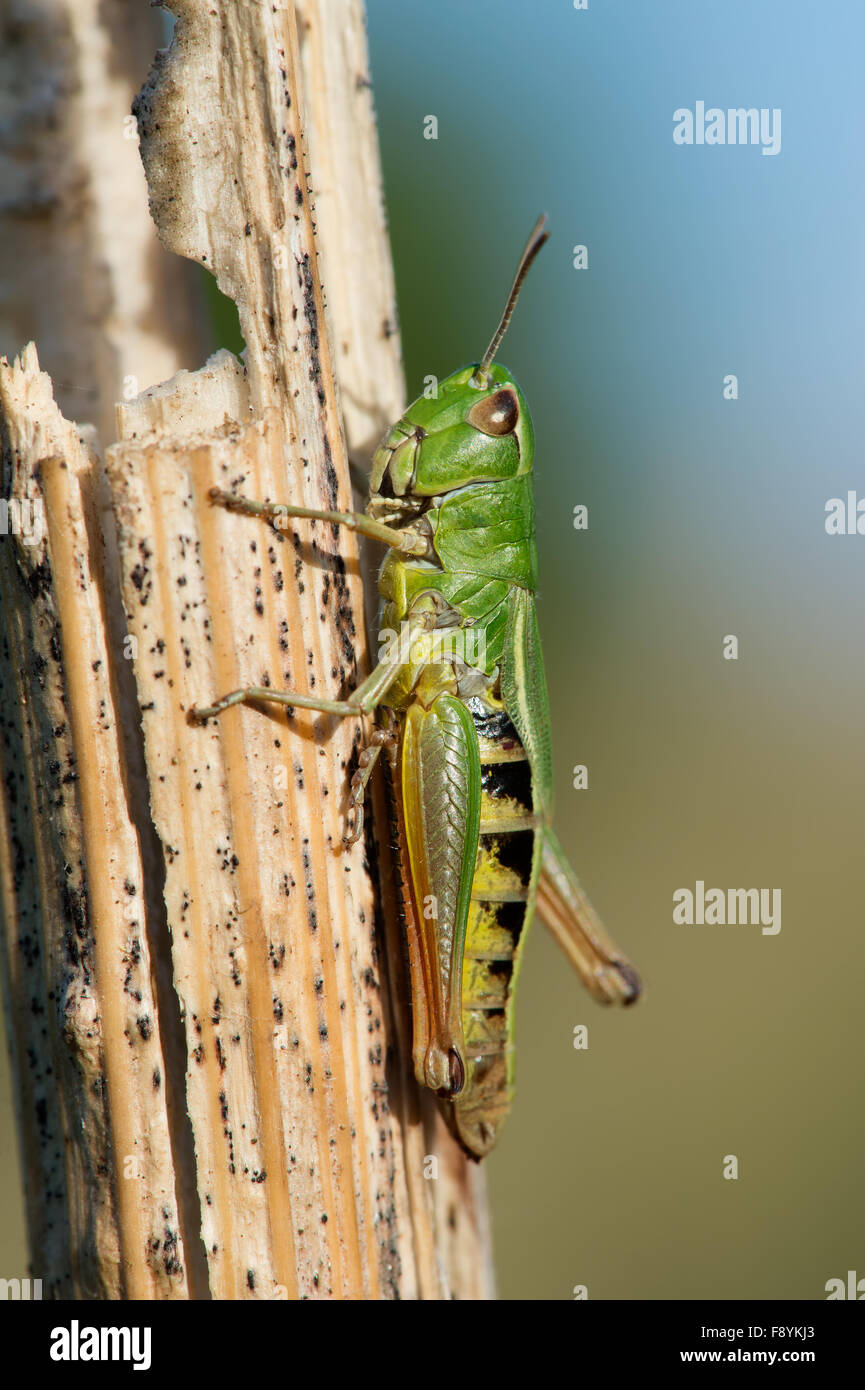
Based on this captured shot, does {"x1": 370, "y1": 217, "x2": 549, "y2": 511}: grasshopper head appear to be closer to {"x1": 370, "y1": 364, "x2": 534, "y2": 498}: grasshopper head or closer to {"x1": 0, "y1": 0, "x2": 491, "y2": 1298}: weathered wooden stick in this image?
{"x1": 370, "y1": 364, "x2": 534, "y2": 498}: grasshopper head

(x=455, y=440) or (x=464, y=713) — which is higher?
(x=455, y=440)

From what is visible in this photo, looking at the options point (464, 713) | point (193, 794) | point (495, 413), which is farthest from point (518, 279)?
point (193, 794)

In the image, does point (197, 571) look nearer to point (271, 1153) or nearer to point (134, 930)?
point (134, 930)

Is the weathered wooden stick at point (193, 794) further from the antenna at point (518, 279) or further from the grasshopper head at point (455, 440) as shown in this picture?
the antenna at point (518, 279)

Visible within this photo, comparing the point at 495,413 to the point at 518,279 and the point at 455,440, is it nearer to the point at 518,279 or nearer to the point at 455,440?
the point at 455,440

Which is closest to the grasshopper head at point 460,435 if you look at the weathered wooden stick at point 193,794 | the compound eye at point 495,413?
the compound eye at point 495,413

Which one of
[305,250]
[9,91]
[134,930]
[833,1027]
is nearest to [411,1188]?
[134,930]

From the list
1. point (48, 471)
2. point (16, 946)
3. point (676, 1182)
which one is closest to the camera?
point (48, 471)
